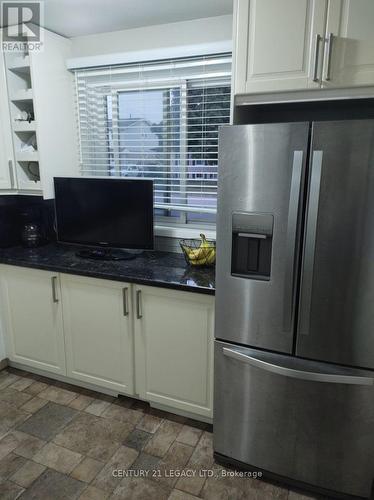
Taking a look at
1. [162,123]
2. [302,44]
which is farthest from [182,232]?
[302,44]

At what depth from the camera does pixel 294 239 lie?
1.47 m

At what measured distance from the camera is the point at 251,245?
5.20ft

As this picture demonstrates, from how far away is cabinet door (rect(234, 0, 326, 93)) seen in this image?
4.84 feet

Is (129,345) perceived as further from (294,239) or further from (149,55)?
(149,55)

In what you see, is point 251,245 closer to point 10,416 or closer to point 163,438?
point 163,438

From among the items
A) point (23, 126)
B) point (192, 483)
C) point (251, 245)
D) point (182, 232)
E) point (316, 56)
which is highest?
point (316, 56)

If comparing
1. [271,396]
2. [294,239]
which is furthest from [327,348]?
[294,239]

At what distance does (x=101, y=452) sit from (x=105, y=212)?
→ 1449 mm

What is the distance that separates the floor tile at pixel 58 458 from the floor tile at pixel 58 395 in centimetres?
39

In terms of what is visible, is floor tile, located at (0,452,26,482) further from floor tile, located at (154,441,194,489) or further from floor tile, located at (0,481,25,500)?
floor tile, located at (154,441,194,489)

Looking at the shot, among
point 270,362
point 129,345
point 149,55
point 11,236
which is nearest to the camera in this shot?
point 270,362

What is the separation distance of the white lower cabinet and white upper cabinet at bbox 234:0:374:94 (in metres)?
1.12

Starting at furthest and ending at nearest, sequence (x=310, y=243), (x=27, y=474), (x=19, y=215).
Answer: (x=19, y=215) < (x=27, y=474) < (x=310, y=243)

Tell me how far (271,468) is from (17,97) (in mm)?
2719
